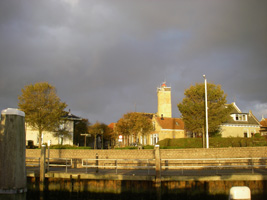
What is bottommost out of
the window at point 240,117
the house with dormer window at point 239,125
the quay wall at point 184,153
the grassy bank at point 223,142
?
the quay wall at point 184,153

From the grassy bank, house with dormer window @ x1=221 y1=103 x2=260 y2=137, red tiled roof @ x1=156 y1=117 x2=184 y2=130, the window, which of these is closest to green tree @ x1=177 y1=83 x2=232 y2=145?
the grassy bank

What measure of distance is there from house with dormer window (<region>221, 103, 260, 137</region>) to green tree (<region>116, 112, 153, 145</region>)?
13.7 metres

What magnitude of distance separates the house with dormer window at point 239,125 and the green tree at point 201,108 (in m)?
9.41

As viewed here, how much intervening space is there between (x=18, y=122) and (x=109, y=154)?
19544 millimetres

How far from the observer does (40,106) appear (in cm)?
4078

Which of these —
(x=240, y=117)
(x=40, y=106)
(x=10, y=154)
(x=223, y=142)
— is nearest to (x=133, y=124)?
(x=40, y=106)

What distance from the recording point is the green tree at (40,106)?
3987 cm

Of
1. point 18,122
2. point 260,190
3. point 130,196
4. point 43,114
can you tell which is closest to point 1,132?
point 18,122

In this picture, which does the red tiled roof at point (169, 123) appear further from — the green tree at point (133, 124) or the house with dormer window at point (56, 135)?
the house with dormer window at point (56, 135)

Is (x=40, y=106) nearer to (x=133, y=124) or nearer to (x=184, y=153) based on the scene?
(x=133, y=124)

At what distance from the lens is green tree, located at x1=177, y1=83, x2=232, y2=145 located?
37.5m

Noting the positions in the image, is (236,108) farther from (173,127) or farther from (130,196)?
(130,196)

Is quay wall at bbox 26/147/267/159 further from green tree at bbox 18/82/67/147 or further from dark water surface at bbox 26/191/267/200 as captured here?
green tree at bbox 18/82/67/147

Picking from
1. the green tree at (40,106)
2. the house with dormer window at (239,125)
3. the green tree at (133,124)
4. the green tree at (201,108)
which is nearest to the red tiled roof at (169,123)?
the green tree at (133,124)
